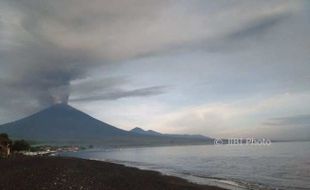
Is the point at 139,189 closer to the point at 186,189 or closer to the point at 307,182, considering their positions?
the point at 186,189

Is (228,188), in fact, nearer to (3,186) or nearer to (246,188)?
(246,188)

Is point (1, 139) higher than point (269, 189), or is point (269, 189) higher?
point (1, 139)

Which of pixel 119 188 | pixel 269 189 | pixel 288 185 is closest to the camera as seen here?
pixel 119 188

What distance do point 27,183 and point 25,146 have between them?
4094 inches

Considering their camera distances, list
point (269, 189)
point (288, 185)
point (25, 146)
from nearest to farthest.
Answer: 1. point (269, 189)
2. point (288, 185)
3. point (25, 146)

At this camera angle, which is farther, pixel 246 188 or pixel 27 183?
pixel 246 188

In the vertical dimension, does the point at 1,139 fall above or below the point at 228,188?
above

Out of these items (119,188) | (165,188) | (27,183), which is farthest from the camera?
(165,188)

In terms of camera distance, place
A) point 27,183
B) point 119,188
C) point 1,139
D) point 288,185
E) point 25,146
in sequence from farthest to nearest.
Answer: point 25,146 < point 1,139 < point 288,185 < point 119,188 < point 27,183

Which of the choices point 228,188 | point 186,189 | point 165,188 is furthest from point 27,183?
point 228,188

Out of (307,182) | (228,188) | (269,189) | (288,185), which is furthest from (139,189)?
(307,182)

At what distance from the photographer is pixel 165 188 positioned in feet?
105

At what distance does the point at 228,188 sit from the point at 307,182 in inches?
462

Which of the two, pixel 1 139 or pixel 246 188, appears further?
pixel 1 139
